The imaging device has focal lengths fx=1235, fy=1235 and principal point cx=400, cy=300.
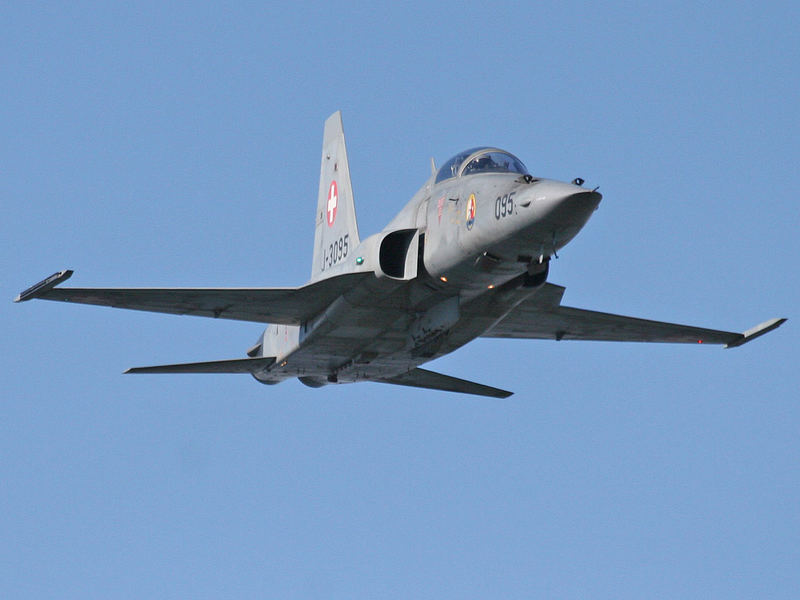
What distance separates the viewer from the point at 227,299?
2336cm

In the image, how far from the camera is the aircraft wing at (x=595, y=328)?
82.1 ft

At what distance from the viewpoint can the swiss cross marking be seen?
2716 centimetres

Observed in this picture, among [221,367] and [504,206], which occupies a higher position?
[504,206]

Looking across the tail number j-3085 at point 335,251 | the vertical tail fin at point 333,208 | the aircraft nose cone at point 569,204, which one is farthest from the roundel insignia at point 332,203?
the aircraft nose cone at point 569,204

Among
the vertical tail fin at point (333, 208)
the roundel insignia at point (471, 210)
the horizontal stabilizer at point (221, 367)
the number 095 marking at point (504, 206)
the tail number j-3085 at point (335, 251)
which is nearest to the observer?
the number 095 marking at point (504, 206)

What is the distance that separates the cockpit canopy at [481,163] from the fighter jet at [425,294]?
0.08ft

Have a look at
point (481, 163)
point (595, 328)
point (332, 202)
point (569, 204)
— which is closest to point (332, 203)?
point (332, 202)

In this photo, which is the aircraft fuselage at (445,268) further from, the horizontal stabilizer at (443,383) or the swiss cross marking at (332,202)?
the swiss cross marking at (332,202)

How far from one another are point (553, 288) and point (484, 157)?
136 inches

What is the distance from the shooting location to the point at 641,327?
2603 centimetres

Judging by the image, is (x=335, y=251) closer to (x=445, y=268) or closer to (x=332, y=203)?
(x=332, y=203)

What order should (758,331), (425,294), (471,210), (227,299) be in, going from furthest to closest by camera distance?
1. (758,331)
2. (227,299)
3. (425,294)
4. (471,210)

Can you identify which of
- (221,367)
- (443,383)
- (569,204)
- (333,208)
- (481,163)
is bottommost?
(221,367)

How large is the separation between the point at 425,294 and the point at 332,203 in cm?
653
